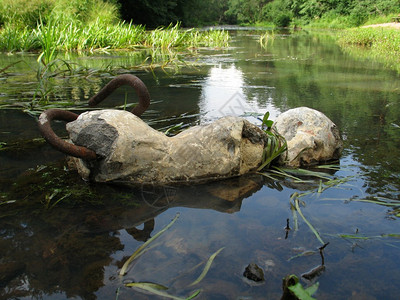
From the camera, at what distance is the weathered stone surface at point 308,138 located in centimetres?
278

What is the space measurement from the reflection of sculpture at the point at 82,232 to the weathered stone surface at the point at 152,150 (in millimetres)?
104

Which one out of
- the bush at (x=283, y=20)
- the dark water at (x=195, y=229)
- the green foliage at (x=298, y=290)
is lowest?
the dark water at (x=195, y=229)

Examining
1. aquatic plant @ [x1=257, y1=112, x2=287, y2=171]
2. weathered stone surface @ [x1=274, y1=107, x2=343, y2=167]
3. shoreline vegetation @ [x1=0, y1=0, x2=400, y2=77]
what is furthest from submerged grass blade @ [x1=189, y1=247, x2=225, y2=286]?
shoreline vegetation @ [x1=0, y1=0, x2=400, y2=77]

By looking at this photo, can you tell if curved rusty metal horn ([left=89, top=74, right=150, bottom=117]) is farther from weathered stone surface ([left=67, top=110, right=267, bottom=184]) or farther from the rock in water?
the rock in water

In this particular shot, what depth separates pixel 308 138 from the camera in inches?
110

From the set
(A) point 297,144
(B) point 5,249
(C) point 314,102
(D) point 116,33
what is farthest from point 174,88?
(D) point 116,33

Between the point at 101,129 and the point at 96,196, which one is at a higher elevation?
the point at 101,129

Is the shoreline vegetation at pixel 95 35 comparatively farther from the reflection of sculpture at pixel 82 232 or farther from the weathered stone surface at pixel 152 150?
the reflection of sculpture at pixel 82 232

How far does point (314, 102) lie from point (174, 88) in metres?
2.24

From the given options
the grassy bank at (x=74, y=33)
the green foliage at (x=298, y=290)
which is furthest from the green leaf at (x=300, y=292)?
the grassy bank at (x=74, y=33)

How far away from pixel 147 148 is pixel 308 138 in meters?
1.32

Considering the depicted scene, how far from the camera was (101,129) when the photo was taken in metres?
2.31

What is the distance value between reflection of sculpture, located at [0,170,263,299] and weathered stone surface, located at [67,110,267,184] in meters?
0.10

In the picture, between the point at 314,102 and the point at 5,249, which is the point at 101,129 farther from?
the point at 314,102
